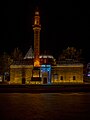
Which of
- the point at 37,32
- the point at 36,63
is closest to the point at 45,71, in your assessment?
the point at 36,63

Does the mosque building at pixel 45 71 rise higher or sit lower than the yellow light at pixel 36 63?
lower

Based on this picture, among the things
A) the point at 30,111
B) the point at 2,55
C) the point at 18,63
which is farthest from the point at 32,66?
the point at 30,111

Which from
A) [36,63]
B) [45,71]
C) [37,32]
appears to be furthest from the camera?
[37,32]

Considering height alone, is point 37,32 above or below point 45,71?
above

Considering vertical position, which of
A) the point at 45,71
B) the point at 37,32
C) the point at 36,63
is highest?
the point at 37,32

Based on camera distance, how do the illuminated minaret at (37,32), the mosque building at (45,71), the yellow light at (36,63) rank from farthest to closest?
1. the yellow light at (36,63)
2. the illuminated minaret at (37,32)
3. the mosque building at (45,71)

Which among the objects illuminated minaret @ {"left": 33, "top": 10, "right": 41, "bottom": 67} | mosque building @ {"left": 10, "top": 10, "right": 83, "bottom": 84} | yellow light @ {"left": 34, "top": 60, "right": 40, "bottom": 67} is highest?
illuminated minaret @ {"left": 33, "top": 10, "right": 41, "bottom": 67}

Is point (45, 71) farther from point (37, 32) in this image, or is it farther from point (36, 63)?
point (37, 32)

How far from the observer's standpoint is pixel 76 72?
189 ft

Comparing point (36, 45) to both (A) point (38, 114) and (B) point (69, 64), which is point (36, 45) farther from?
(A) point (38, 114)

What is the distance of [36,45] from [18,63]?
4.36 meters

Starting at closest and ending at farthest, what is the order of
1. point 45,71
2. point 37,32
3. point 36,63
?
point 45,71, point 36,63, point 37,32

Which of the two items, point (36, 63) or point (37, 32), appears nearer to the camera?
point (36, 63)

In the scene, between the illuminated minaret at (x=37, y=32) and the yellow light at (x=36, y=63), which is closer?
the illuminated minaret at (x=37, y=32)
